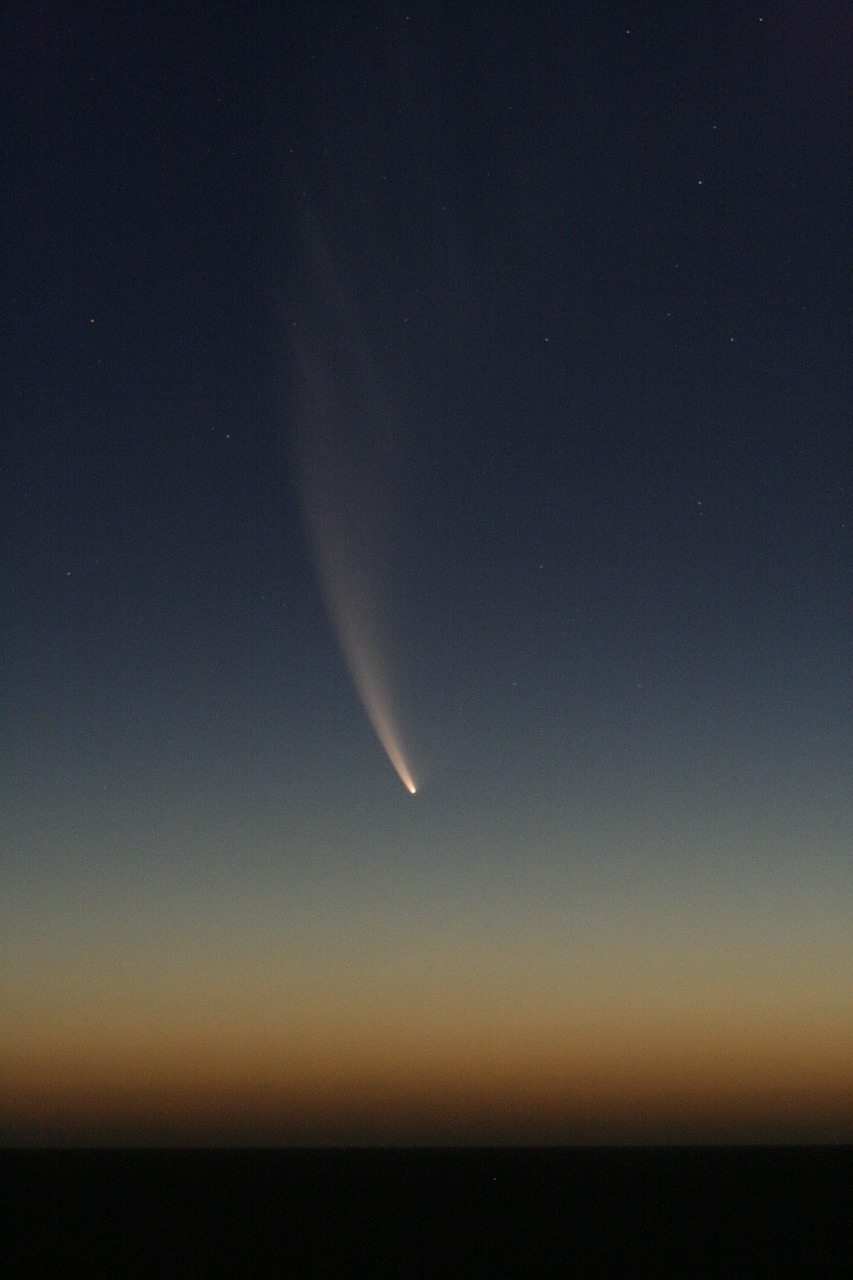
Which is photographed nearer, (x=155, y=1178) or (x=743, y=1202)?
(x=743, y=1202)

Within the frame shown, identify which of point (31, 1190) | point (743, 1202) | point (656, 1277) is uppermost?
point (31, 1190)

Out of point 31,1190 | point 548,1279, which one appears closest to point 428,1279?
point 548,1279

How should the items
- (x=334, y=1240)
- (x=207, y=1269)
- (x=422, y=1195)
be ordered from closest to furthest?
(x=207, y=1269) → (x=334, y=1240) → (x=422, y=1195)

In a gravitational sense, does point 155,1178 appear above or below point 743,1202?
above

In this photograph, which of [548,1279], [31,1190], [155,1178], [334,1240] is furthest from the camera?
[155,1178]

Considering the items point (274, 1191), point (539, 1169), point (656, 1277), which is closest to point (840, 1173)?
point (539, 1169)

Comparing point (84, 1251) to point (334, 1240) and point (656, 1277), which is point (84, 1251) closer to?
point (334, 1240)
